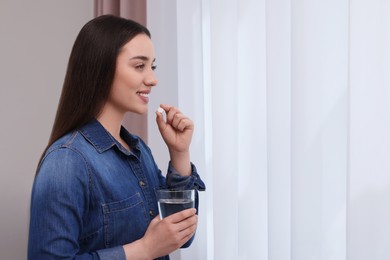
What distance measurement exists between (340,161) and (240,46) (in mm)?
492

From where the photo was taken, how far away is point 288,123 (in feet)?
4.69

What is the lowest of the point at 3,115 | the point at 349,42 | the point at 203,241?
the point at 203,241

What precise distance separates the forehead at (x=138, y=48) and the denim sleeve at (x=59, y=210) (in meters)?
0.25

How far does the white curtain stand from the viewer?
3.81 ft

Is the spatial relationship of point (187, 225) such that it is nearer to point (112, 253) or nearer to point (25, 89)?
point (112, 253)

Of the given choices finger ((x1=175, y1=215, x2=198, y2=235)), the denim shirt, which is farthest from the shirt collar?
finger ((x1=175, y1=215, x2=198, y2=235))

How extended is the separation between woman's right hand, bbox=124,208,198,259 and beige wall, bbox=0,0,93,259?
163 cm

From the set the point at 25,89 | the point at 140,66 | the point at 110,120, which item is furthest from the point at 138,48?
the point at 25,89

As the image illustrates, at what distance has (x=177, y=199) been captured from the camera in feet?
3.48

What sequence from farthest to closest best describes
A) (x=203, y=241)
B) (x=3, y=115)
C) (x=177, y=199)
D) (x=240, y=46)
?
(x=3, y=115) < (x=203, y=241) < (x=240, y=46) < (x=177, y=199)

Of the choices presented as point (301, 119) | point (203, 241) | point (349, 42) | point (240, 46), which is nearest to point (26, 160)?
point (203, 241)

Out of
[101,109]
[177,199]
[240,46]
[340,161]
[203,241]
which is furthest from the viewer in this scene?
[203,241]

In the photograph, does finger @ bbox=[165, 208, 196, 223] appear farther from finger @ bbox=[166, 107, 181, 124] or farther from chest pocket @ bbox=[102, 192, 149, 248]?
finger @ bbox=[166, 107, 181, 124]

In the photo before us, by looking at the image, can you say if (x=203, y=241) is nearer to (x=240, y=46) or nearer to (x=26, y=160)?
(x=240, y=46)
